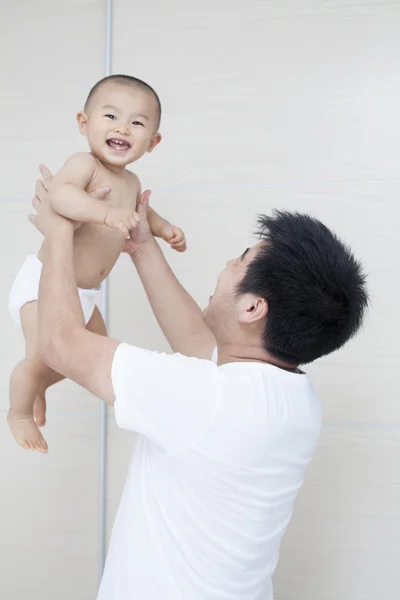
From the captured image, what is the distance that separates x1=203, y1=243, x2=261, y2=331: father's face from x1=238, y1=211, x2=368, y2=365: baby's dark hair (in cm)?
2

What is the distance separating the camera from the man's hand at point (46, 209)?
1.38 metres

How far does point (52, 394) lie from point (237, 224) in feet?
2.39

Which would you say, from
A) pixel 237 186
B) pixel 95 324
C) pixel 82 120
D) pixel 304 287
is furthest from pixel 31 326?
pixel 237 186

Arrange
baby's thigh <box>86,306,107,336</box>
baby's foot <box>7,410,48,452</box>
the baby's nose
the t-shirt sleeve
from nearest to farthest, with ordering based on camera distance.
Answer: the t-shirt sleeve → the baby's nose → baby's foot <box>7,410,48,452</box> → baby's thigh <box>86,306,107,336</box>

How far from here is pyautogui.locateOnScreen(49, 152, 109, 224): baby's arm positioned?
1350 millimetres

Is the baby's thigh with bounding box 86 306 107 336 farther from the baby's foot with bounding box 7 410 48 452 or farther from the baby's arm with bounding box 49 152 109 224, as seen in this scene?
the baby's arm with bounding box 49 152 109 224

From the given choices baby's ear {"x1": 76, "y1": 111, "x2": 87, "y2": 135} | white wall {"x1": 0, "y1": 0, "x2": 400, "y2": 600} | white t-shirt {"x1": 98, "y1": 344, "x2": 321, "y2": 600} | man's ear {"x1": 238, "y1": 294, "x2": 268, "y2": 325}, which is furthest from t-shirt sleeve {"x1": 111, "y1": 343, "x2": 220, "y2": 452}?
white wall {"x1": 0, "y1": 0, "x2": 400, "y2": 600}

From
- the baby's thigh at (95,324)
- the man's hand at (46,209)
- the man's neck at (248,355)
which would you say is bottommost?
the baby's thigh at (95,324)

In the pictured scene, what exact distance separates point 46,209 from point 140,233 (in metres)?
0.26

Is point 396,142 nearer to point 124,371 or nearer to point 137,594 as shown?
point 124,371

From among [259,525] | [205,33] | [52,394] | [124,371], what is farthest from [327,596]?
[205,33]

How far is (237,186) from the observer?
2084mm

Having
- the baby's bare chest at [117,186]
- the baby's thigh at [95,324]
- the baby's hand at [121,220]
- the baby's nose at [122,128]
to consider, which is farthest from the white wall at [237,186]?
the baby's hand at [121,220]

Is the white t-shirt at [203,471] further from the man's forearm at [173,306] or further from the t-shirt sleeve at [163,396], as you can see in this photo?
the man's forearm at [173,306]
